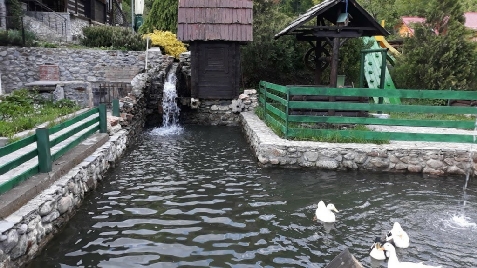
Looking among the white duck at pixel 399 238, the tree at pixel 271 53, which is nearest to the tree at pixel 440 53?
the tree at pixel 271 53

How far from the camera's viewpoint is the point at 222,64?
52.3 feet

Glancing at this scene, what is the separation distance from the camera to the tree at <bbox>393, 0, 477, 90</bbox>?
51.5 feet

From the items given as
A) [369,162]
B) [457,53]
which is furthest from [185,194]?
[457,53]

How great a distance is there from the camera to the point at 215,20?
51.7 ft

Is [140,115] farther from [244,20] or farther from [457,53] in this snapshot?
[457,53]

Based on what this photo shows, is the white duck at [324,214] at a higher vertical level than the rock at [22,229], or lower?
lower

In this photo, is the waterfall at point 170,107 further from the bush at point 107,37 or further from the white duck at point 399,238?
the white duck at point 399,238

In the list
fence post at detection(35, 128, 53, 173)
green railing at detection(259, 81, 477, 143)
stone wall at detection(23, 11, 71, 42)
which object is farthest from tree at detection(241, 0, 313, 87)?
fence post at detection(35, 128, 53, 173)

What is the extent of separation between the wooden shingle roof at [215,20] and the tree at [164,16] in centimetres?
671

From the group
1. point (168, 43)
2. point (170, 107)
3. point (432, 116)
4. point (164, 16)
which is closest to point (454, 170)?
point (432, 116)

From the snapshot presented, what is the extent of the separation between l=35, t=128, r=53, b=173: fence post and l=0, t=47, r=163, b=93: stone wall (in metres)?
12.1

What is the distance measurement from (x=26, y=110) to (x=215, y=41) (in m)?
7.42

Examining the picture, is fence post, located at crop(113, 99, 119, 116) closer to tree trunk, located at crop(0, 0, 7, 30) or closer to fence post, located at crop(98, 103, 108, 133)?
fence post, located at crop(98, 103, 108, 133)

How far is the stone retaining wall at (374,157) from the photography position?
29.1 ft
